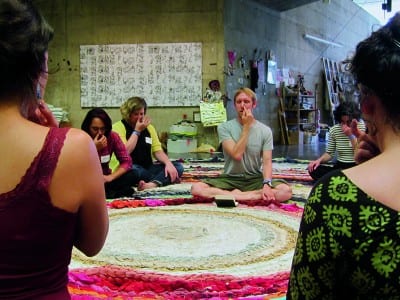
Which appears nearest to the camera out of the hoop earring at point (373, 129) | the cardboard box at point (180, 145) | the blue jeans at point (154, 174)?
the hoop earring at point (373, 129)

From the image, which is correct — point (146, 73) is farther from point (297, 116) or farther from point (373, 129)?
point (373, 129)

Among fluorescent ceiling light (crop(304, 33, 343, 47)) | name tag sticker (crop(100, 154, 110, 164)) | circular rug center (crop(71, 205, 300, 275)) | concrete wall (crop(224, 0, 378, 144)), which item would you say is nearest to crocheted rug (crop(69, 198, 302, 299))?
circular rug center (crop(71, 205, 300, 275))

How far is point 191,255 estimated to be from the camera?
2.33 meters

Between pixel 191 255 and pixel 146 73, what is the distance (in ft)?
23.9

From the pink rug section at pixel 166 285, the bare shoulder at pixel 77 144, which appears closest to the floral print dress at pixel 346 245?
the bare shoulder at pixel 77 144

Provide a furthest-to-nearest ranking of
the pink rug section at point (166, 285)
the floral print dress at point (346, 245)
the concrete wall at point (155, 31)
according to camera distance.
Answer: the concrete wall at point (155, 31) → the pink rug section at point (166, 285) → the floral print dress at point (346, 245)

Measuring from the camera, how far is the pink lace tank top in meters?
0.79

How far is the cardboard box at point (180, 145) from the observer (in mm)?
9008

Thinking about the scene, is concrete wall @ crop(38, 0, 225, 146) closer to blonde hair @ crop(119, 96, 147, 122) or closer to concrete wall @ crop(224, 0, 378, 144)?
concrete wall @ crop(224, 0, 378, 144)

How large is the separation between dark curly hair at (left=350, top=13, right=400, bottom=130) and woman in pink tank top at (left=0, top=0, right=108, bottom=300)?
1.58ft

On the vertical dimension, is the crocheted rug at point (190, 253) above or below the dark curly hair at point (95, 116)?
below

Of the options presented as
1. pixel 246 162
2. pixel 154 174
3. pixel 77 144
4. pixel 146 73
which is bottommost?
pixel 154 174

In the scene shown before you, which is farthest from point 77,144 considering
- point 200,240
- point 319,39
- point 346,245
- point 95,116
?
point 319,39

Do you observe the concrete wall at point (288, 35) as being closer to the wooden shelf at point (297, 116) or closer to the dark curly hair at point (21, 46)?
the wooden shelf at point (297, 116)
